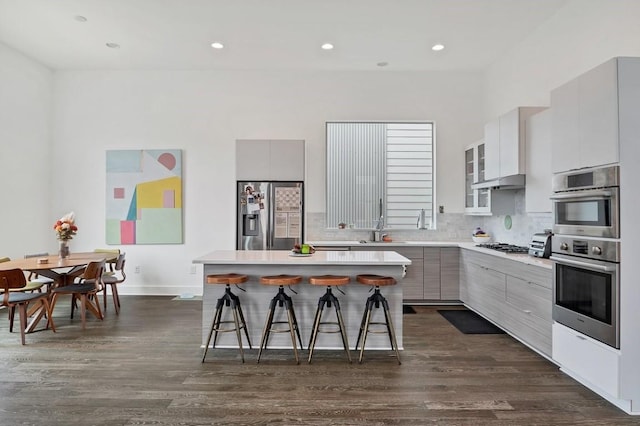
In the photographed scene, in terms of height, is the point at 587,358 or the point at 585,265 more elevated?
the point at 585,265

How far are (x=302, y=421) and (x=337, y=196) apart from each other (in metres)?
3.86

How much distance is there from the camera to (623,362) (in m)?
2.43

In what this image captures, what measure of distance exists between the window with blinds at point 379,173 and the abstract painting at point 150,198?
8.03 ft

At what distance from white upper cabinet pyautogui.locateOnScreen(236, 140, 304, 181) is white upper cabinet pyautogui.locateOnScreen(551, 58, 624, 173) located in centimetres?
326

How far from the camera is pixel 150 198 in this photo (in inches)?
230

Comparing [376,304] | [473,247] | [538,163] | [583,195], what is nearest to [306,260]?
[376,304]

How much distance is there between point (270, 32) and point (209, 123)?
1.91 metres

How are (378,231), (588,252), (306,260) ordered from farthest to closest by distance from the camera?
(378,231) → (306,260) → (588,252)

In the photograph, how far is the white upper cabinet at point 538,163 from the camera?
369 centimetres

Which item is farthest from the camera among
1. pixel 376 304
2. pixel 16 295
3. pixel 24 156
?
pixel 24 156

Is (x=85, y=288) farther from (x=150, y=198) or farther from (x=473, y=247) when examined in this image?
(x=473, y=247)

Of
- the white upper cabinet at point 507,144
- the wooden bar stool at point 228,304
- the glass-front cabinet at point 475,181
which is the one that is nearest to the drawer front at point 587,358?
the white upper cabinet at point 507,144

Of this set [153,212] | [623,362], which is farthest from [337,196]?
[623,362]

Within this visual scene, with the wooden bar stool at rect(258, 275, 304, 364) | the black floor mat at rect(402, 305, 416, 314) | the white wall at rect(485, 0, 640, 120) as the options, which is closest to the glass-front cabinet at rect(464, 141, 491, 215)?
the white wall at rect(485, 0, 640, 120)
